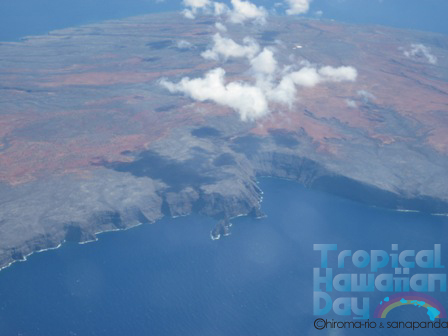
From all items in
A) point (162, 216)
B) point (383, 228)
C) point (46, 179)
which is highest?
point (46, 179)

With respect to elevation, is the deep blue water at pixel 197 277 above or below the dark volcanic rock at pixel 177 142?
below

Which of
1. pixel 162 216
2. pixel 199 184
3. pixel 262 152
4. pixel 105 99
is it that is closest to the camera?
pixel 162 216

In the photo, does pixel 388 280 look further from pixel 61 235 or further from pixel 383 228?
pixel 61 235

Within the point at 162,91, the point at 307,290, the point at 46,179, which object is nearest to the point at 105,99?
the point at 162,91

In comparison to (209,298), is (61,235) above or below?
above

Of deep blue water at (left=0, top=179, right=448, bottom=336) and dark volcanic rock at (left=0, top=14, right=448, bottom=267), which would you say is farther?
dark volcanic rock at (left=0, top=14, right=448, bottom=267)

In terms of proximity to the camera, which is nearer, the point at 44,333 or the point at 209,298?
the point at 44,333

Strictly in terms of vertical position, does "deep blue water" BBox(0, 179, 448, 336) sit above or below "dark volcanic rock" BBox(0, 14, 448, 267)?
below

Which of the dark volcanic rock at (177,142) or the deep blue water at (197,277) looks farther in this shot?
the dark volcanic rock at (177,142)
